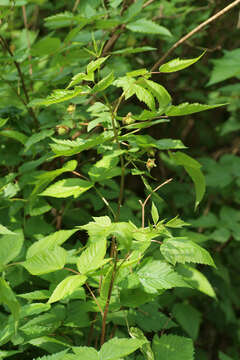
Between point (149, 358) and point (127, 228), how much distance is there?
0.31 metres

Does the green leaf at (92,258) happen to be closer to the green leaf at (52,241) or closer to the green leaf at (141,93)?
the green leaf at (52,241)

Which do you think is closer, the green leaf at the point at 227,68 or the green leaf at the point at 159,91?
the green leaf at the point at 159,91

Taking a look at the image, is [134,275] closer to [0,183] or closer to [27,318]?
[27,318]

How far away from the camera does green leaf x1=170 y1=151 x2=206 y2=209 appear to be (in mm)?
850

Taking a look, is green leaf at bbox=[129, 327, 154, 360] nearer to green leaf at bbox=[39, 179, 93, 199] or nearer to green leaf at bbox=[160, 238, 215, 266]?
green leaf at bbox=[160, 238, 215, 266]

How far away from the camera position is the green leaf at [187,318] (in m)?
1.43

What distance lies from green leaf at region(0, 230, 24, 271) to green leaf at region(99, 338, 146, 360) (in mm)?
318

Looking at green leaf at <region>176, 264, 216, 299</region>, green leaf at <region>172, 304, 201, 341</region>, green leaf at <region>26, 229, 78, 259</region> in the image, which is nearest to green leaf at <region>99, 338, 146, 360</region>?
green leaf at <region>26, 229, 78, 259</region>

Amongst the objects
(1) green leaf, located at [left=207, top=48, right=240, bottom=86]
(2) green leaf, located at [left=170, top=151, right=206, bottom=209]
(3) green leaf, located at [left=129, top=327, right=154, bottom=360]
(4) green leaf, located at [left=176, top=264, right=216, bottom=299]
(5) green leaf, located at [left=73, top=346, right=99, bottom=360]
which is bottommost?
(4) green leaf, located at [left=176, top=264, right=216, bottom=299]

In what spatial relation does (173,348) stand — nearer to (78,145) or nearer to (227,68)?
(78,145)

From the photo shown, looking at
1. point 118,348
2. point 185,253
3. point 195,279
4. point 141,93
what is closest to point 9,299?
point 118,348

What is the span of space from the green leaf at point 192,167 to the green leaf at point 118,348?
0.32 m

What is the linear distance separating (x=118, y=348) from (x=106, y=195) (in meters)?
0.60

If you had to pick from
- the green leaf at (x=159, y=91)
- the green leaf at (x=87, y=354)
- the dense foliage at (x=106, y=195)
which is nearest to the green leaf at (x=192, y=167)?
the dense foliage at (x=106, y=195)
